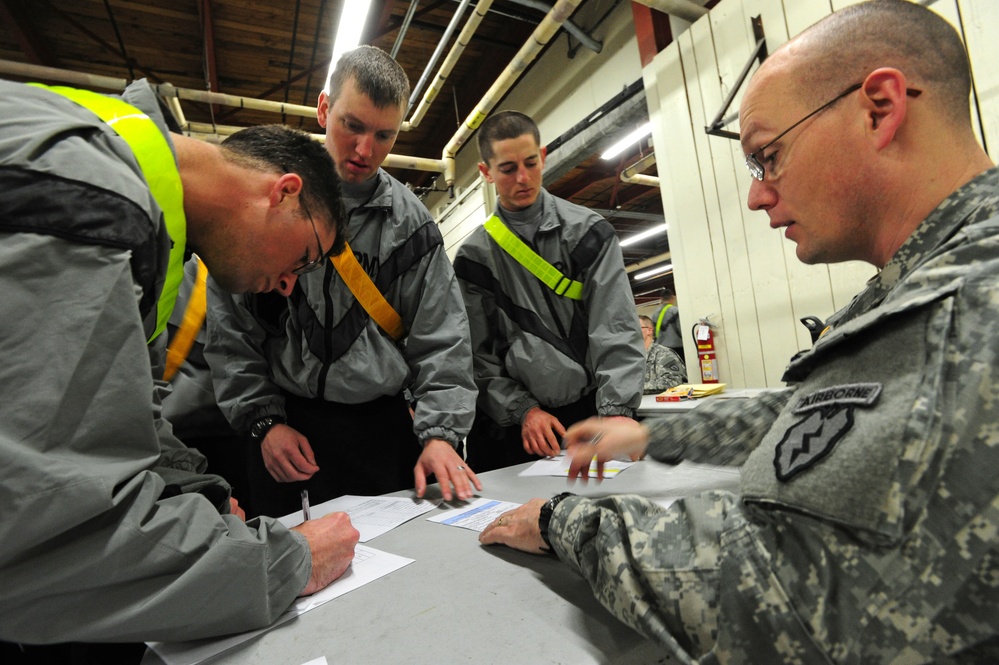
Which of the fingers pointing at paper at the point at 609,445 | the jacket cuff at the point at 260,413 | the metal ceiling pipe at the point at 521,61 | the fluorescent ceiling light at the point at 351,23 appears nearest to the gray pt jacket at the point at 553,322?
the fingers pointing at paper at the point at 609,445

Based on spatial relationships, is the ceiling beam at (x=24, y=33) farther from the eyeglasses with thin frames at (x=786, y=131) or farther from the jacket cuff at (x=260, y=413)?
the eyeglasses with thin frames at (x=786, y=131)

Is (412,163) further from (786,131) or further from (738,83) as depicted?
(786,131)

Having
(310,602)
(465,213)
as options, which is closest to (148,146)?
(310,602)

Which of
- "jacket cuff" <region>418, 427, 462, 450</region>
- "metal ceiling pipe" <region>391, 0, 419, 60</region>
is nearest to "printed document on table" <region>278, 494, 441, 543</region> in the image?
"jacket cuff" <region>418, 427, 462, 450</region>

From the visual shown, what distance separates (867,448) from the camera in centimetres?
48

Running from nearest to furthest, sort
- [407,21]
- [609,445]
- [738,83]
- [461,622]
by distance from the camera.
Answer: [461,622]
[609,445]
[738,83]
[407,21]

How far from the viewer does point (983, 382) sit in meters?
0.46

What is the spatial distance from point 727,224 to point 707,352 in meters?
0.82

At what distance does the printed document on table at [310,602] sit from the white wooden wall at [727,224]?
2.54 m

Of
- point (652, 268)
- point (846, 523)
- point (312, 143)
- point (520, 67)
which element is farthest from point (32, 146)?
point (652, 268)

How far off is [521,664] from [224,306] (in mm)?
1517

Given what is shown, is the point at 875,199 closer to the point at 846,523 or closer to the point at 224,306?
→ the point at 846,523

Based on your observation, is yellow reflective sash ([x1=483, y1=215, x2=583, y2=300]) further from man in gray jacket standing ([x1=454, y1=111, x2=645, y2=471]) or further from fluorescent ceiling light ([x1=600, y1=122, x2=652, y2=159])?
fluorescent ceiling light ([x1=600, y1=122, x2=652, y2=159])

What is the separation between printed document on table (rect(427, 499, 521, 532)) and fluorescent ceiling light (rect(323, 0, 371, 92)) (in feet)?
8.70
